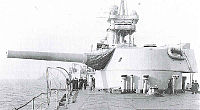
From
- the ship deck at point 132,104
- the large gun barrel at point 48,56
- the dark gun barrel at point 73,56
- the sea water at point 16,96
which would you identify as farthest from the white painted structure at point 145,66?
the sea water at point 16,96

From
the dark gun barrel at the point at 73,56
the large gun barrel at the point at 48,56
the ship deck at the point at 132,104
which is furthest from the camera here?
the dark gun barrel at the point at 73,56

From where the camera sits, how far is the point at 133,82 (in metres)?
13.5

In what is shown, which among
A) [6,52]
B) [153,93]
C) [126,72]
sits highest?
[6,52]

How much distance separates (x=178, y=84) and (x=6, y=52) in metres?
8.19

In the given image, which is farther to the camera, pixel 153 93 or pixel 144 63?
pixel 144 63

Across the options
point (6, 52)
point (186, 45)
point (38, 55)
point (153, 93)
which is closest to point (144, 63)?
point (153, 93)

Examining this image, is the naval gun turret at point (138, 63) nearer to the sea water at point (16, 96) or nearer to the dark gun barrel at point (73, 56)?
the dark gun barrel at point (73, 56)

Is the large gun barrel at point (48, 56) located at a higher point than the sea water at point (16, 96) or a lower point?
higher

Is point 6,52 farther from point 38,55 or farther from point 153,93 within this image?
point 153,93

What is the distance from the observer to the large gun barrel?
492 inches

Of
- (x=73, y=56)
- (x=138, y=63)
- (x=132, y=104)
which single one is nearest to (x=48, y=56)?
(x=73, y=56)

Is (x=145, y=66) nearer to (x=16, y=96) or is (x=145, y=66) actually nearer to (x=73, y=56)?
(x=73, y=56)

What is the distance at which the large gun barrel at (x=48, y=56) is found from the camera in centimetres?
1251

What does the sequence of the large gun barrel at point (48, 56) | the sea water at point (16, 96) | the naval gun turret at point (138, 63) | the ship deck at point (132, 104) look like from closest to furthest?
the ship deck at point (132, 104), the large gun barrel at point (48, 56), the naval gun turret at point (138, 63), the sea water at point (16, 96)
